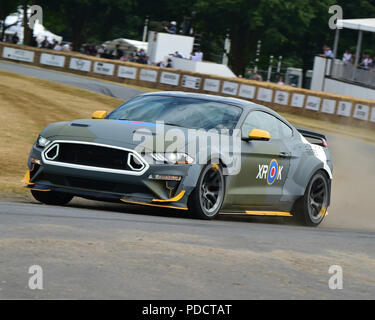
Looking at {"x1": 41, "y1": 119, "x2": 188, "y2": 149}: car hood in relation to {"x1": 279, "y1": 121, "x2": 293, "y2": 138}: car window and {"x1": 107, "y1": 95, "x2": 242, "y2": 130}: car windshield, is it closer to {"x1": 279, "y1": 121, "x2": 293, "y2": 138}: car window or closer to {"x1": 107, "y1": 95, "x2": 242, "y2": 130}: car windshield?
{"x1": 107, "y1": 95, "x2": 242, "y2": 130}: car windshield

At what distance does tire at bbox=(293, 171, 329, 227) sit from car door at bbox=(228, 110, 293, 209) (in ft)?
1.74

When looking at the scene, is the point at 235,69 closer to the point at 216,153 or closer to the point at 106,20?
the point at 106,20

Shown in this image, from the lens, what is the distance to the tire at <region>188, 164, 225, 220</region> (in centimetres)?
885

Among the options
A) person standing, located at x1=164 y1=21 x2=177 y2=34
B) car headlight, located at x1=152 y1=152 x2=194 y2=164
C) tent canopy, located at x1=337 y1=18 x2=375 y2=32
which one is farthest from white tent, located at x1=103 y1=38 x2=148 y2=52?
car headlight, located at x1=152 y1=152 x2=194 y2=164

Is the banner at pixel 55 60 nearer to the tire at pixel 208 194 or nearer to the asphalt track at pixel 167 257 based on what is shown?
the asphalt track at pixel 167 257

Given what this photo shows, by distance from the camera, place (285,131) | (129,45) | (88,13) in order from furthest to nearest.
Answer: (129,45) < (88,13) < (285,131)

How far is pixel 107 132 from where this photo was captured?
8875 millimetres

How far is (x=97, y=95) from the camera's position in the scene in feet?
89.3

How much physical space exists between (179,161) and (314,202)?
116 inches

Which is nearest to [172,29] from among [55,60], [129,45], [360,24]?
[360,24]

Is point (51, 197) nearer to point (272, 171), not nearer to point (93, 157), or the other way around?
point (93, 157)

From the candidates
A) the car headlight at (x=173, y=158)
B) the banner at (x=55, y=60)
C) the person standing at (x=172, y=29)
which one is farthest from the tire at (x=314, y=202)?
the person standing at (x=172, y=29)
